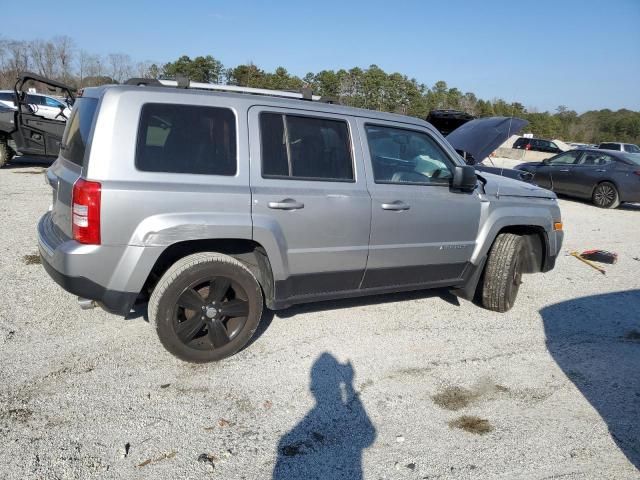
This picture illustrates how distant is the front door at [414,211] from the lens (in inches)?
156

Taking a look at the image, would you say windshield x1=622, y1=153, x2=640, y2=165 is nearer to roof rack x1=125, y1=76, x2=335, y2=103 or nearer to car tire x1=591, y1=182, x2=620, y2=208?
car tire x1=591, y1=182, x2=620, y2=208

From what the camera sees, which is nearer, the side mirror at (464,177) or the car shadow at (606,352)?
the car shadow at (606,352)

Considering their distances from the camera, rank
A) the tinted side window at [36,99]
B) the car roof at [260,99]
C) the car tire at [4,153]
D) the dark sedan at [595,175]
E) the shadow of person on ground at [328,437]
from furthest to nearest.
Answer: the tinted side window at [36,99], the dark sedan at [595,175], the car tire at [4,153], the car roof at [260,99], the shadow of person on ground at [328,437]

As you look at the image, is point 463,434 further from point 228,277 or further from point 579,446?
point 228,277

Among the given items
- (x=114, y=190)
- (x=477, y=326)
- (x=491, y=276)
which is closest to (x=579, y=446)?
(x=477, y=326)

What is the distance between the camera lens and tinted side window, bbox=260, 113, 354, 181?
3535 millimetres

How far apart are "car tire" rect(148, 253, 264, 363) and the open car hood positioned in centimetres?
436

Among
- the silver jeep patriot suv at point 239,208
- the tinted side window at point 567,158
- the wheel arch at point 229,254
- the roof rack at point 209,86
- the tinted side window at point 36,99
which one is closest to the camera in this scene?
the silver jeep patriot suv at point 239,208

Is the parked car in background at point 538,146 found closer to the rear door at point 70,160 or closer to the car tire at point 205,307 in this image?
the car tire at point 205,307

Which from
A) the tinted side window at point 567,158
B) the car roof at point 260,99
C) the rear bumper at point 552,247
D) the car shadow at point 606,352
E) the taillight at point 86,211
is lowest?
the car shadow at point 606,352

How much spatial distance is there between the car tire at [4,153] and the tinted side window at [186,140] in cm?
1054

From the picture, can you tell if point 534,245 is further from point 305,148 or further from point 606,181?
point 606,181

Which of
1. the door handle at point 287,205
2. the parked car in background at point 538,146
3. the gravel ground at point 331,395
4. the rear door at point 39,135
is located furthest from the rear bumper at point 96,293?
the parked car in background at point 538,146

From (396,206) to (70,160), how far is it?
A: 2.50 metres
